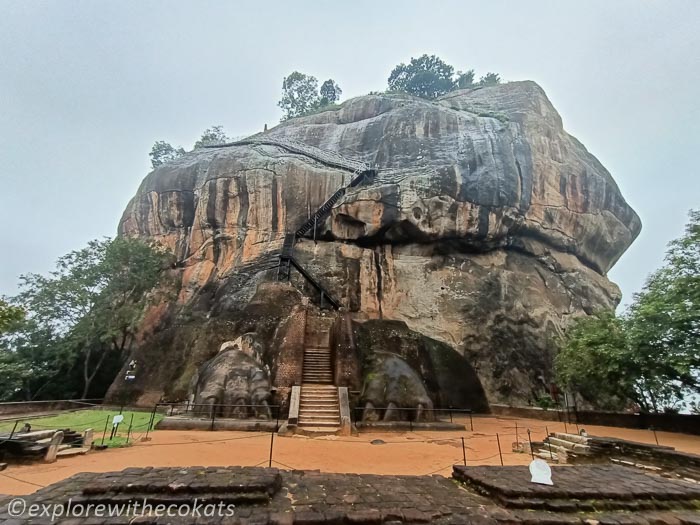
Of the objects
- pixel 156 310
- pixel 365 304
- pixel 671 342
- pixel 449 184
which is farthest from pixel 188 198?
pixel 671 342

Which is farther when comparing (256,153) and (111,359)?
(256,153)

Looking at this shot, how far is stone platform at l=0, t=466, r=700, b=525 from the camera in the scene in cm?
278

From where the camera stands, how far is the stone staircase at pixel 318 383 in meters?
9.15

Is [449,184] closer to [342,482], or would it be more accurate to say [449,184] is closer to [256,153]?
[256,153]

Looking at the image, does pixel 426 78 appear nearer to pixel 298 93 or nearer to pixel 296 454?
pixel 298 93

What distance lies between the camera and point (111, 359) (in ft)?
59.0

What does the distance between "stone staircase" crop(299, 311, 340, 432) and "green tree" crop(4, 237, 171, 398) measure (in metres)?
10.6

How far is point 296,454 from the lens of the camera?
20.8 feet

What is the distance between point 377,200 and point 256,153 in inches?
355

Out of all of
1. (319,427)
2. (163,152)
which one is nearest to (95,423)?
(319,427)

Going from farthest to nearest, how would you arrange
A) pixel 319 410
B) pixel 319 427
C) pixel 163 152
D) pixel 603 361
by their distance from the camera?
pixel 163 152 < pixel 603 361 < pixel 319 410 < pixel 319 427

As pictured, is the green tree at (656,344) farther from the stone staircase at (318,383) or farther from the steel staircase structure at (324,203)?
the steel staircase structure at (324,203)

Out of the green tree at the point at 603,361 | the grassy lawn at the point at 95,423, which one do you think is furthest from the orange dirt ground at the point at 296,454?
the green tree at the point at 603,361

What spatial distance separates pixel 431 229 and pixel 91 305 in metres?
18.6
